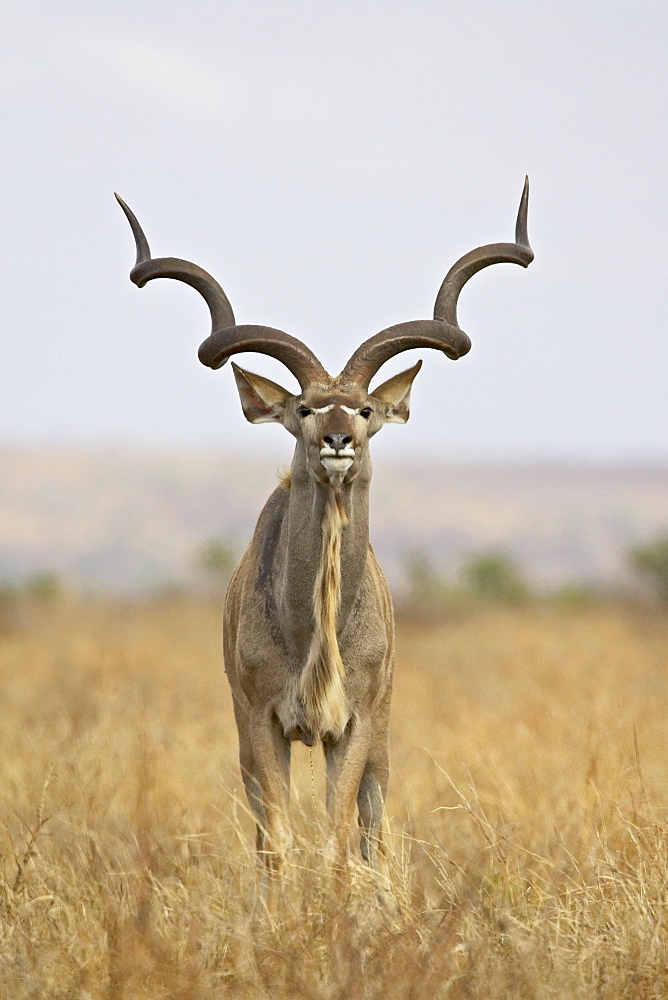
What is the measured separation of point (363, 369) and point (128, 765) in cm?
386

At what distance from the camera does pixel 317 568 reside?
519cm

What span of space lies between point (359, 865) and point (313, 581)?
3.90 ft

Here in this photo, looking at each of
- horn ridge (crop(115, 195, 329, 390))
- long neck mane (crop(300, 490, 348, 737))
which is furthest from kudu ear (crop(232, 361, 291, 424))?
long neck mane (crop(300, 490, 348, 737))

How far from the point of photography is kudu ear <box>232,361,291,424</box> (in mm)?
5340

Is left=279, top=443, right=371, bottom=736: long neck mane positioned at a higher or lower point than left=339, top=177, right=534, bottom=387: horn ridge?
lower

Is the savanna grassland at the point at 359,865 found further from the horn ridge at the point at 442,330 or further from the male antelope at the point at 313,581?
the horn ridge at the point at 442,330

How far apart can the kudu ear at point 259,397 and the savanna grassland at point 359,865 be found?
1.62 m

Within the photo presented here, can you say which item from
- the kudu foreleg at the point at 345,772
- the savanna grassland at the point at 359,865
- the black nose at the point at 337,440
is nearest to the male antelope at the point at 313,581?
the kudu foreleg at the point at 345,772

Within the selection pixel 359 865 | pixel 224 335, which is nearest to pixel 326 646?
pixel 359 865

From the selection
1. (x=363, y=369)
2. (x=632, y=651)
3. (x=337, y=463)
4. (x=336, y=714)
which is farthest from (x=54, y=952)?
(x=632, y=651)

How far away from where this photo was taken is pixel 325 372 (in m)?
5.30

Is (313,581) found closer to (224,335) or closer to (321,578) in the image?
(321,578)

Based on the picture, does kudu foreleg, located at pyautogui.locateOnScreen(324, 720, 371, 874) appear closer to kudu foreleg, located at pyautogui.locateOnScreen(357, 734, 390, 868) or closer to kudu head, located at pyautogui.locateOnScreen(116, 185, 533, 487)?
kudu foreleg, located at pyautogui.locateOnScreen(357, 734, 390, 868)

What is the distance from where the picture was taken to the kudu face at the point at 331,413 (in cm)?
480
